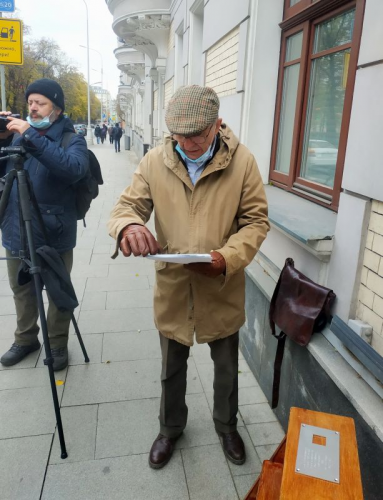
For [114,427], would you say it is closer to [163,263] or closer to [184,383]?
[184,383]

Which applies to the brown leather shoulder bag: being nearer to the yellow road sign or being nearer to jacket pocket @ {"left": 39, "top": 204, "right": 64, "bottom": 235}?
jacket pocket @ {"left": 39, "top": 204, "right": 64, "bottom": 235}

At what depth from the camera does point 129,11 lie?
35.1 feet

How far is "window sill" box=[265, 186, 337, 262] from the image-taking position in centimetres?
224

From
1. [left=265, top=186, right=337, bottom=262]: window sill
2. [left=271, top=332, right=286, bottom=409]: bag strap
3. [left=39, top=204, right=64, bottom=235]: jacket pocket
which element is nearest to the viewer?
[left=265, top=186, right=337, bottom=262]: window sill

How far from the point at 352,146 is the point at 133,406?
214 cm

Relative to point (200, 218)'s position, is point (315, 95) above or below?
above

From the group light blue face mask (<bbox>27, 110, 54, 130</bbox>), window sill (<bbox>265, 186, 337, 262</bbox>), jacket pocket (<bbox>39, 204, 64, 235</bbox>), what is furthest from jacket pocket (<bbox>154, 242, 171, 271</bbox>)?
light blue face mask (<bbox>27, 110, 54, 130</bbox>)

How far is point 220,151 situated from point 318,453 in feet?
4.34

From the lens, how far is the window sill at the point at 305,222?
2238mm

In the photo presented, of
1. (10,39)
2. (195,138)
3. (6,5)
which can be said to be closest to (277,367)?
(195,138)

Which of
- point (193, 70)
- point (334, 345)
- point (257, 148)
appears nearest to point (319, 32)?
point (257, 148)

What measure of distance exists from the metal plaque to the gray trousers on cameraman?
2181mm

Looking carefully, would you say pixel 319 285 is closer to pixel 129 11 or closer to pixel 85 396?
pixel 85 396

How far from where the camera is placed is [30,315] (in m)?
3.34
